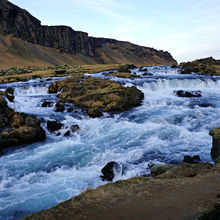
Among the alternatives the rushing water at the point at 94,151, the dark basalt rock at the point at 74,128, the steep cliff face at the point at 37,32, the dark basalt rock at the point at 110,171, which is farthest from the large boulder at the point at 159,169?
the steep cliff face at the point at 37,32

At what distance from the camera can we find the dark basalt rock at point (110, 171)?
8086 mm

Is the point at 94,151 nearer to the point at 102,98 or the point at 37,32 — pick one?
the point at 102,98

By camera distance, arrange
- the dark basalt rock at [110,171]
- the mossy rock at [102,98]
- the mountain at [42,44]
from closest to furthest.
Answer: the dark basalt rock at [110,171], the mossy rock at [102,98], the mountain at [42,44]

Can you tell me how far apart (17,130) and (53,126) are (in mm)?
2839

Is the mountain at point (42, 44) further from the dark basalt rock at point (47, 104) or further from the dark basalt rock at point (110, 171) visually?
the dark basalt rock at point (110, 171)

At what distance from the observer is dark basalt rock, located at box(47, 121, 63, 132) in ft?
47.5

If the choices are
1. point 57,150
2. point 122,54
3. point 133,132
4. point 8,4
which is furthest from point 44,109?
point 122,54

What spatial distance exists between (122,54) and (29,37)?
293 feet

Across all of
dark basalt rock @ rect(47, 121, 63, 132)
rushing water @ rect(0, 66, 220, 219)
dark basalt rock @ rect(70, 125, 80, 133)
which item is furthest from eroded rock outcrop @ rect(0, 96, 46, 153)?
dark basalt rock @ rect(70, 125, 80, 133)

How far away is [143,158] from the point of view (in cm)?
981

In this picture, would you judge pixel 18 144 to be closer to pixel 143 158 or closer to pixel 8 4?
pixel 143 158

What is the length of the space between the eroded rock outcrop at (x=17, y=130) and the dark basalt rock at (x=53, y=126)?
1.15 meters

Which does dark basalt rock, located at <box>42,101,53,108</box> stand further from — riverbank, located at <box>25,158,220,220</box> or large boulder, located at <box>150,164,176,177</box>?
riverbank, located at <box>25,158,220,220</box>

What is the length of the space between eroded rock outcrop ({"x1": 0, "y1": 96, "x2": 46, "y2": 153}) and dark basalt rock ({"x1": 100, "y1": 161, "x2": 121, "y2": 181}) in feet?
21.0
